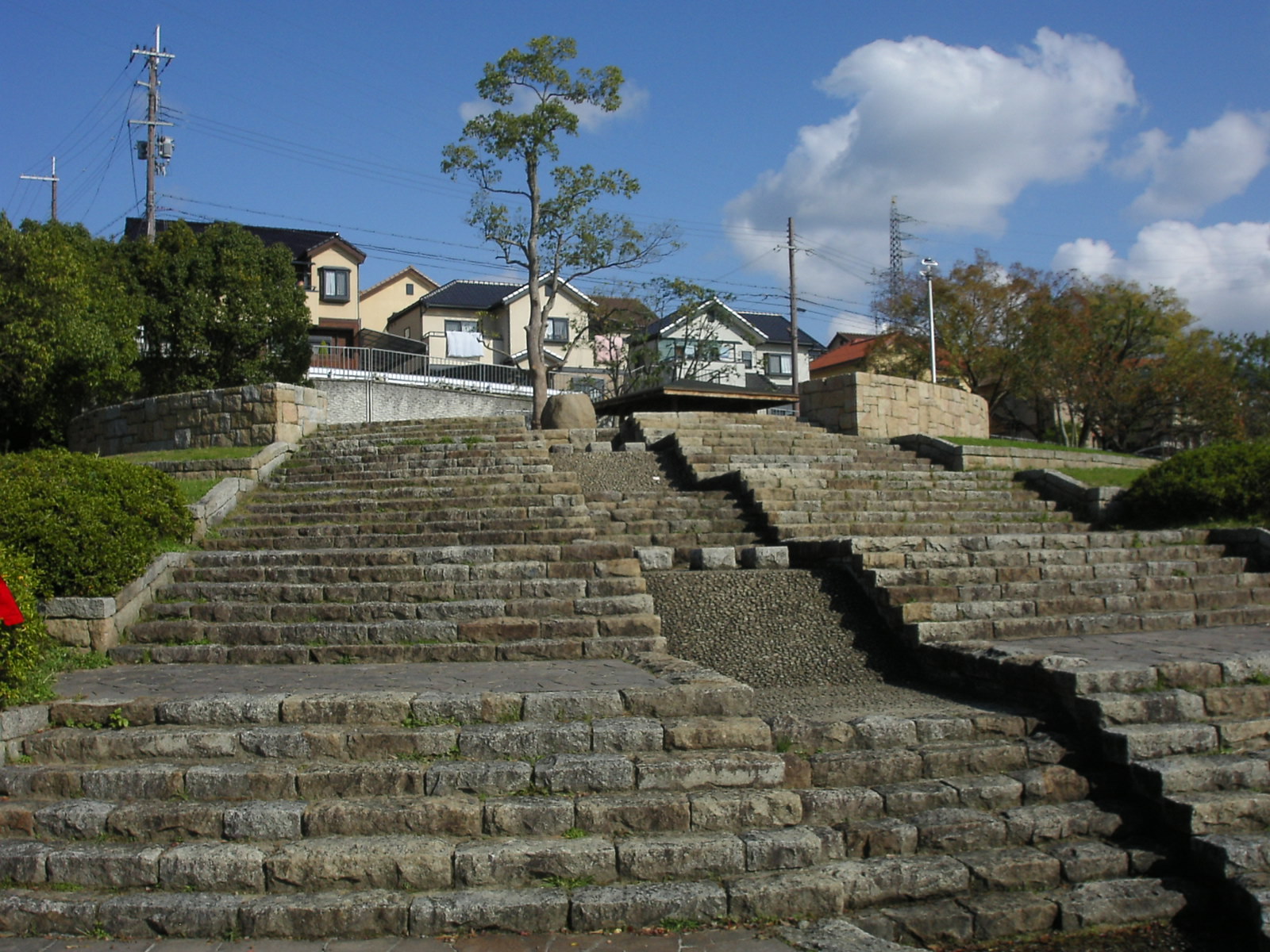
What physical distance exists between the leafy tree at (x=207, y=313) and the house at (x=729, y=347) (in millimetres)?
10592

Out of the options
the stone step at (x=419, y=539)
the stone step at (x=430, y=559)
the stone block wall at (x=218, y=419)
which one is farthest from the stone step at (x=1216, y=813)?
the stone block wall at (x=218, y=419)

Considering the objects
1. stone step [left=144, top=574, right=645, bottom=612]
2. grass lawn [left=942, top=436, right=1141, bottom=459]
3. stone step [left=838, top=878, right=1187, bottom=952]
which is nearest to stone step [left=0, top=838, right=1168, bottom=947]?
stone step [left=838, top=878, right=1187, bottom=952]

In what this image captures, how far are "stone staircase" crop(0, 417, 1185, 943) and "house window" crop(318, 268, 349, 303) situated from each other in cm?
3359

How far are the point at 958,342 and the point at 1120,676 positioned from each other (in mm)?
26279

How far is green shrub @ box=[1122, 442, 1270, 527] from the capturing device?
11164 mm

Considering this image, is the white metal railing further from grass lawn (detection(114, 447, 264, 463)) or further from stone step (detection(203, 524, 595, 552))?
stone step (detection(203, 524, 595, 552))

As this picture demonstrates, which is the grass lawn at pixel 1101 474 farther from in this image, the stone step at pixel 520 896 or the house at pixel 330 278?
the house at pixel 330 278

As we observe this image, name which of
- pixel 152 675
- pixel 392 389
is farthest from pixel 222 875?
pixel 392 389

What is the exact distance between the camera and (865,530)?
1065 centimetres

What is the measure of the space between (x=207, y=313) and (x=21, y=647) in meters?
16.1

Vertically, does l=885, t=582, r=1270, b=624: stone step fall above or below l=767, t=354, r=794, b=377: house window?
below

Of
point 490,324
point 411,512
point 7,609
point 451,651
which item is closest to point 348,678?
point 451,651

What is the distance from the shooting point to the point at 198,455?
1423 cm

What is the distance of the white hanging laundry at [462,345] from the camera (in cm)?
3450
